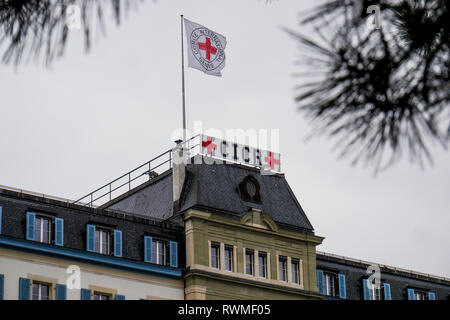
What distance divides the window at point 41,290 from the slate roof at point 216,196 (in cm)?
835

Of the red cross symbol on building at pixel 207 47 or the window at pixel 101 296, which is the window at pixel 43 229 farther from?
the red cross symbol on building at pixel 207 47

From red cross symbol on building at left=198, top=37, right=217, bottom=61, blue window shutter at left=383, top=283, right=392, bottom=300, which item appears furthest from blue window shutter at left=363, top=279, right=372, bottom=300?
red cross symbol on building at left=198, top=37, right=217, bottom=61

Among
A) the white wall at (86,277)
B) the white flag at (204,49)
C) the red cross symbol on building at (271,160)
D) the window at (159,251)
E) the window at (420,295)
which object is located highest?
the white flag at (204,49)

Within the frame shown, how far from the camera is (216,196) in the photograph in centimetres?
5300

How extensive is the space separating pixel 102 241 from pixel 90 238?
87 centimetres

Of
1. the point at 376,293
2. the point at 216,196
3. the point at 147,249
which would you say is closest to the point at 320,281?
the point at 376,293

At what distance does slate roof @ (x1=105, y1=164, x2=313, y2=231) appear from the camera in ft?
173

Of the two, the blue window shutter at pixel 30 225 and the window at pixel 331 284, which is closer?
the blue window shutter at pixel 30 225

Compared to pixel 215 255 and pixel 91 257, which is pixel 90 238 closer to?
pixel 91 257

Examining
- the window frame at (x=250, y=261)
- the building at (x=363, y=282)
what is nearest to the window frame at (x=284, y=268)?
the window frame at (x=250, y=261)

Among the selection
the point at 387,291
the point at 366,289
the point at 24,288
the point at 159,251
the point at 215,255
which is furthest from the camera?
the point at 387,291

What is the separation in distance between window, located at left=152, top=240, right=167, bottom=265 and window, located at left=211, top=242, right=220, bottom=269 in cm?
235

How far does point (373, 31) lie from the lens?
6.07 m

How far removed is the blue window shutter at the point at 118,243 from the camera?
49.3 meters
